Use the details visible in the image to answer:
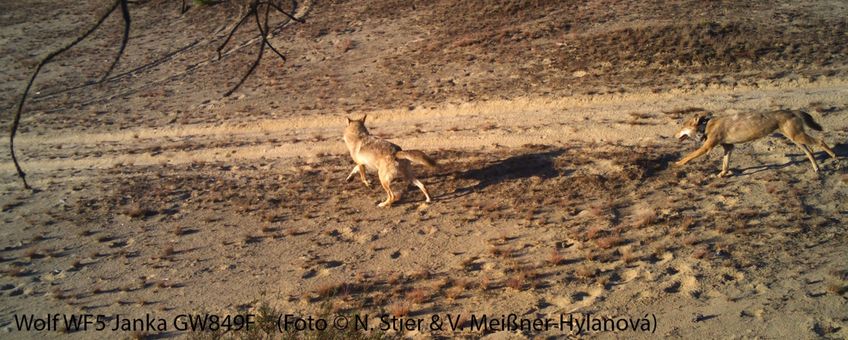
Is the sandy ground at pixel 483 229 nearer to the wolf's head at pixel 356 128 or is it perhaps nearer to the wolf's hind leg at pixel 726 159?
the wolf's hind leg at pixel 726 159

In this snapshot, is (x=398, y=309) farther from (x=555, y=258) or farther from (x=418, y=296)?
(x=555, y=258)

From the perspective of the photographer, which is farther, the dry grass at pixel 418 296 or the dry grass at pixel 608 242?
the dry grass at pixel 608 242

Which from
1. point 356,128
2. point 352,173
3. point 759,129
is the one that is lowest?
point 352,173

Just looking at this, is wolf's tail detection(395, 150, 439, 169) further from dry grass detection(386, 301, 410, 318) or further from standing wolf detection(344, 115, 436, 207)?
dry grass detection(386, 301, 410, 318)

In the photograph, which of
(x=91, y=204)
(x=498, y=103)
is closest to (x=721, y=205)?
(x=498, y=103)

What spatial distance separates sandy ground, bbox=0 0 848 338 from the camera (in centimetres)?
975

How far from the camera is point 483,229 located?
12367mm

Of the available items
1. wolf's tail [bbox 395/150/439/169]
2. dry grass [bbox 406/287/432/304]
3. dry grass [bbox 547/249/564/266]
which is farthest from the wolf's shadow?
dry grass [bbox 406/287/432/304]

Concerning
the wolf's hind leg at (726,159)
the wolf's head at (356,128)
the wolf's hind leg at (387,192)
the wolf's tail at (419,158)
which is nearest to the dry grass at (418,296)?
the wolf's tail at (419,158)

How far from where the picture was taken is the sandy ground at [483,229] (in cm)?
975

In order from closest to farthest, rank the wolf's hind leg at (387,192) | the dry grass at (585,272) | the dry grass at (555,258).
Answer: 1. the dry grass at (585,272)
2. the dry grass at (555,258)
3. the wolf's hind leg at (387,192)

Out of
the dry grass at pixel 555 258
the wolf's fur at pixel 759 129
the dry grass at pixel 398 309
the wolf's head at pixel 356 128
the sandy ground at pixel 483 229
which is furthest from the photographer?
the wolf's head at pixel 356 128

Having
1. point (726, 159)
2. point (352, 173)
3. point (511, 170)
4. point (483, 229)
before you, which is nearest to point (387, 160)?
point (352, 173)

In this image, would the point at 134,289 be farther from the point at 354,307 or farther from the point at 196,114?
the point at 196,114
